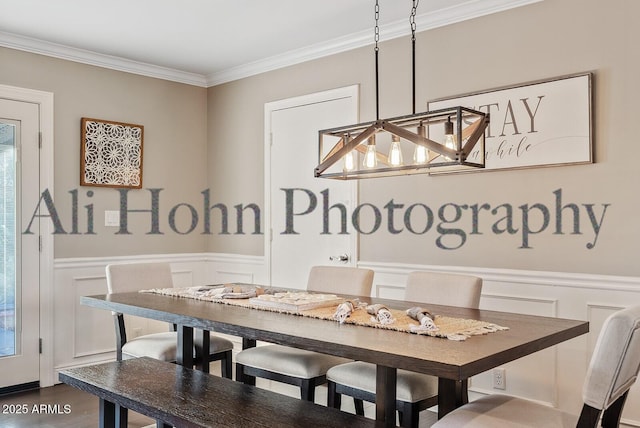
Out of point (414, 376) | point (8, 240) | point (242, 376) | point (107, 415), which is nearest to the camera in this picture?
point (414, 376)

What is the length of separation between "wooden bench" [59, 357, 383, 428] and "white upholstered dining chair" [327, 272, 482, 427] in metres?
0.36

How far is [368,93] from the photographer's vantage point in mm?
4195

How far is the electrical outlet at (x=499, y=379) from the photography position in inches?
137

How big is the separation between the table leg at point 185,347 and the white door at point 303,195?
1.60 meters

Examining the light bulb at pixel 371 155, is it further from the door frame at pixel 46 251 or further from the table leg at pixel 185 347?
the door frame at pixel 46 251

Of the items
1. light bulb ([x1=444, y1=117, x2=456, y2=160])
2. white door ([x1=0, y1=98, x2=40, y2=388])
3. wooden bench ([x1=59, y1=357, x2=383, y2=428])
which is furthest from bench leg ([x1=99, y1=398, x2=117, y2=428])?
light bulb ([x1=444, y1=117, x2=456, y2=160])

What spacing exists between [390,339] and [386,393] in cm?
25

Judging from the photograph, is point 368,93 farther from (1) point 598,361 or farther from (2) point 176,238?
(1) point 598,361

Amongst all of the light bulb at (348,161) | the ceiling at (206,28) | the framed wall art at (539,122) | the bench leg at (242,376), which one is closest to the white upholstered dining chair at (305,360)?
the bench leg at (242,376)

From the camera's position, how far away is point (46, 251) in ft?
14.2

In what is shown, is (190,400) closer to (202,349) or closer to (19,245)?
(202,349)

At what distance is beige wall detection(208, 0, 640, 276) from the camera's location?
3068mm

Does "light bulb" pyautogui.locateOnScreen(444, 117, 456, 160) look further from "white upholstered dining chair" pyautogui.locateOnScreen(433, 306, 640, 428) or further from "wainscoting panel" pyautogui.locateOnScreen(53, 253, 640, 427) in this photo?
"wainscoting panel" pyautogui.locateOnScreen(53, 253, 640, 427)

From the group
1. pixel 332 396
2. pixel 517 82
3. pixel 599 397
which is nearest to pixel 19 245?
pixel 332 396
